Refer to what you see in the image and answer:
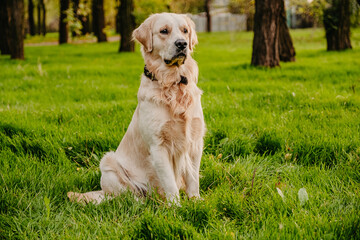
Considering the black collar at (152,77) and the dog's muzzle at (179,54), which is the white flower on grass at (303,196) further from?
the dog's muzzle at (179,54)

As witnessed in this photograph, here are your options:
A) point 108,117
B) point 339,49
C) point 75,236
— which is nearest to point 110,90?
point 108,117

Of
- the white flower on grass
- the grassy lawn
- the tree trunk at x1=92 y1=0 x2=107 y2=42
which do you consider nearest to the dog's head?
the grassy lawn

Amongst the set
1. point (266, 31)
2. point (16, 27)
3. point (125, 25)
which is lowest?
point (266, 31)

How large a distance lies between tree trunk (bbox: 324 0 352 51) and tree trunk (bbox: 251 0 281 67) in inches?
184

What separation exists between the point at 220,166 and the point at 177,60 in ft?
3.17

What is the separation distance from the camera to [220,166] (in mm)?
2969

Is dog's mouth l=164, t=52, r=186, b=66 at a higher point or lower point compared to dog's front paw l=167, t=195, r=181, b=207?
higher

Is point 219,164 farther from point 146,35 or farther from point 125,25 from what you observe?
point 125,25

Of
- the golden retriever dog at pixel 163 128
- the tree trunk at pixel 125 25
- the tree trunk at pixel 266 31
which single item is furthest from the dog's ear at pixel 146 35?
the tree trunk at pixel 125 25

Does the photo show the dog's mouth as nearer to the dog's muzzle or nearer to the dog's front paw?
the dog's muzzle

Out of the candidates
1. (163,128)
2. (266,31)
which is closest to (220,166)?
(163,128)

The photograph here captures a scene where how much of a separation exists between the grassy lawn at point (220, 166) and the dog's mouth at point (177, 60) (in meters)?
0.95

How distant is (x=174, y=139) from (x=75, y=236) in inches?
38.5

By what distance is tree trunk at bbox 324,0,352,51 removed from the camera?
11047 mm
